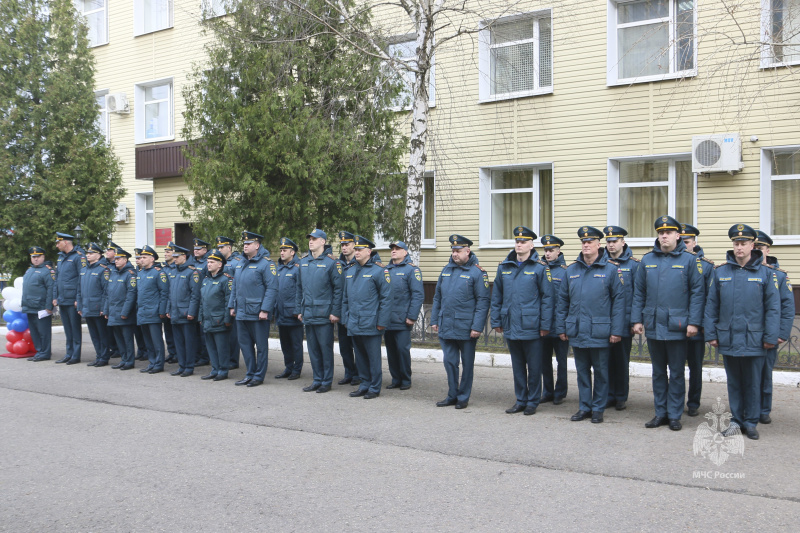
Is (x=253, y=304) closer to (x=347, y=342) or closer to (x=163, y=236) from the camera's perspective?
(x=347, y=342)

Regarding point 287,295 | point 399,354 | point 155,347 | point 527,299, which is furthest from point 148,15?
point 527,299

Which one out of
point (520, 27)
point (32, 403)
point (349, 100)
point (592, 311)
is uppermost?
point (520, 27)

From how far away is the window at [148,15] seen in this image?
23536mm

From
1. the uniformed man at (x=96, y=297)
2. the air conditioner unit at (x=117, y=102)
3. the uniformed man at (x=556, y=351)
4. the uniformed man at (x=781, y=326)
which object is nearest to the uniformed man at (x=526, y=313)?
the uniformed man at (x=556, y=351)

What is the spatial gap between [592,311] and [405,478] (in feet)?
10.1

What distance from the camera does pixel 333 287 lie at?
10125 mm

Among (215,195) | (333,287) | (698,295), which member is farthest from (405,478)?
(215,195)

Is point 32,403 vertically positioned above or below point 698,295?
below

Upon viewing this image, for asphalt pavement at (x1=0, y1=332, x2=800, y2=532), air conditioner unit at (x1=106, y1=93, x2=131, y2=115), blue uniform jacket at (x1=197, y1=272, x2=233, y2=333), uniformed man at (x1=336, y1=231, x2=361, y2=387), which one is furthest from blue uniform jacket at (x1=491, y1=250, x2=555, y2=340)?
air conditioner unit at (x1=106, y1=93, x2=131, y2=115)

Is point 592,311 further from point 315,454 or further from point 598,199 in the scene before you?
point 598,199

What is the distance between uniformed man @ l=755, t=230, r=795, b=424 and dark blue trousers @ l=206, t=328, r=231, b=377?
7.18 metres

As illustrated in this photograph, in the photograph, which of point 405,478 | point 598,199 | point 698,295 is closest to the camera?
point 405,478

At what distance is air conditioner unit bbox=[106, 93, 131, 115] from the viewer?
2395 centimetres

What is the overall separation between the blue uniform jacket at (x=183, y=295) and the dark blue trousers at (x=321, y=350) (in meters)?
2.29
